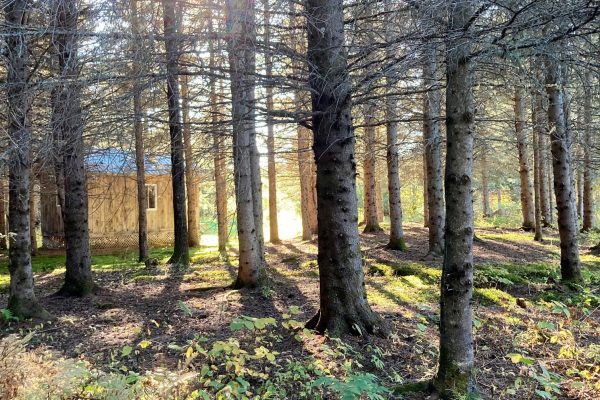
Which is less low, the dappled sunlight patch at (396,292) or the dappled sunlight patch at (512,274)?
the dappled sunlight patch at (512,274)

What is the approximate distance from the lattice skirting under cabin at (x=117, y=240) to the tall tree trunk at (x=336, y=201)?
15.0m

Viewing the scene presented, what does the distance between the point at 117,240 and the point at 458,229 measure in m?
17.0

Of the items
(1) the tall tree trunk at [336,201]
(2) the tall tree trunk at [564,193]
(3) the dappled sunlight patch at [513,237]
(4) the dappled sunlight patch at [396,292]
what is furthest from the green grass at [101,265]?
(3) the dappled sunlight patch at [513,237]

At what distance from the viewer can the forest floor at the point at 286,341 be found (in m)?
3.35

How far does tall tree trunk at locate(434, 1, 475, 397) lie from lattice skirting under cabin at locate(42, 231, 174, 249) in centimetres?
1654

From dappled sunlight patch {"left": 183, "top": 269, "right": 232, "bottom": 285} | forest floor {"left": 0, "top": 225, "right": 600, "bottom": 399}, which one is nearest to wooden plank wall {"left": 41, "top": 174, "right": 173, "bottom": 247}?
dappled sunlight patch {"left": 183, "top": 269, "right": 232, "bottom": 285}

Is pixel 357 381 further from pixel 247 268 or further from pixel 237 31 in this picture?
pixel 247 268

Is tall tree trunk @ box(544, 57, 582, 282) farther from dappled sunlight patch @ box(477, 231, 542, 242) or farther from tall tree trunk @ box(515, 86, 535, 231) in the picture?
dappled sunlight patch @ box(477, 231, 542, 242)

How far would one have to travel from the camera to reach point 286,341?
4652mm

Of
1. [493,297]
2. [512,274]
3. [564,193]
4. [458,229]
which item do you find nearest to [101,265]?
[493,297]

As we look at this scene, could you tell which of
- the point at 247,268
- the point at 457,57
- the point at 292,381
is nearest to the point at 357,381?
the point at 292,381

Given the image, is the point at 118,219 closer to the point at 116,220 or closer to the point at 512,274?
the point at 116,220

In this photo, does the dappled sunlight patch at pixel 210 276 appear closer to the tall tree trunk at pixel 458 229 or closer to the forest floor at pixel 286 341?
the forest floor at pixel 286 341

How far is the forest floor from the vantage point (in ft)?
11.0
